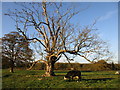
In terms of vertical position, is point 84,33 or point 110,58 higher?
point 84,33

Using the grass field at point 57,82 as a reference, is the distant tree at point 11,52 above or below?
above

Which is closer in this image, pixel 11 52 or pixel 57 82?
pixel 57 82

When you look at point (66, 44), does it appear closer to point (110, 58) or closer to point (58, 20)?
point (58, 20)

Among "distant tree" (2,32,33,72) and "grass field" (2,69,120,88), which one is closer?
"grass field" (2,69,120,88)

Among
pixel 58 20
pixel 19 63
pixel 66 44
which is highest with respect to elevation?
pixel 58 20

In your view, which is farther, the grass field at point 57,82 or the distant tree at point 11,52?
the distant tree at point 11,52

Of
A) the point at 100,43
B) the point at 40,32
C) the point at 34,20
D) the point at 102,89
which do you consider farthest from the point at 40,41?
the point at 102,89

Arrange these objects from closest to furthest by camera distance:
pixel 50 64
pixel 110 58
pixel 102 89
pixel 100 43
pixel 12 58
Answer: pixel 102 89, pixel 110 58, pixel 100 43, pixel 50 64, pixel 12 58

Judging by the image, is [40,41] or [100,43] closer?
[100,43]

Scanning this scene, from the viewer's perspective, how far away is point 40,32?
21156mm

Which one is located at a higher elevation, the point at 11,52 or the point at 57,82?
the point at 11,52

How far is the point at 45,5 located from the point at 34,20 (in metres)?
3.26

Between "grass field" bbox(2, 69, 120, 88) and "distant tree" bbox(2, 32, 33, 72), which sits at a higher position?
"distant tree" bbox(2, 32, 33, 72)

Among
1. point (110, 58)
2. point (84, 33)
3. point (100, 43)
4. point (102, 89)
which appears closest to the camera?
point (102, 89)
